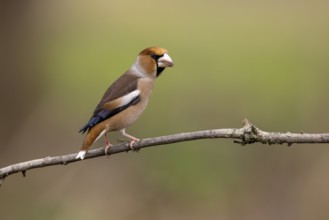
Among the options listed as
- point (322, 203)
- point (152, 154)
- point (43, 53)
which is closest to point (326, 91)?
point (322, 203)

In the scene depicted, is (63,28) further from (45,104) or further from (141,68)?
(141,68)

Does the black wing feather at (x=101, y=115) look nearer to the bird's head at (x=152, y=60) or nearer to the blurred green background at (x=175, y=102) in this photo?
the bird's head at (x=152, y=60)

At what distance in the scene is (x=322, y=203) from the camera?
9.76 m

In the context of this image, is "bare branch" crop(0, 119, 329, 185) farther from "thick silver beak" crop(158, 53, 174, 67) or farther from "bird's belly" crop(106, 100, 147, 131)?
"thick silver beak" crop(158, 53, 174, 67)

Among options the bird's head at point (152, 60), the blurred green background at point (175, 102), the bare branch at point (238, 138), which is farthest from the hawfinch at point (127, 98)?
the blurred green background at point (175, 102)

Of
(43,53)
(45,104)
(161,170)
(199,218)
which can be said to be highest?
(43,53)

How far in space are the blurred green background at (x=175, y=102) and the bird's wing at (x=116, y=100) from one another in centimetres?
425

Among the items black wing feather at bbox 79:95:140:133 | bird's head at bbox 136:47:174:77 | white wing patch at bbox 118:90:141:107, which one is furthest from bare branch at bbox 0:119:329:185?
bird's head at bbox 136:47:174:77

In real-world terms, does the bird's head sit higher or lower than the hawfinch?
higher

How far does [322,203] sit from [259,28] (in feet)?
16.5

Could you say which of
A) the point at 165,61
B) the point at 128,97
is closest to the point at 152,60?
the point at 165,61

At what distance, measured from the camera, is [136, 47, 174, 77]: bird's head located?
5.84 m

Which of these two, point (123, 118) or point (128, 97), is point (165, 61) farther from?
point (123, 118)

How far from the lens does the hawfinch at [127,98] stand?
548 centimetres
